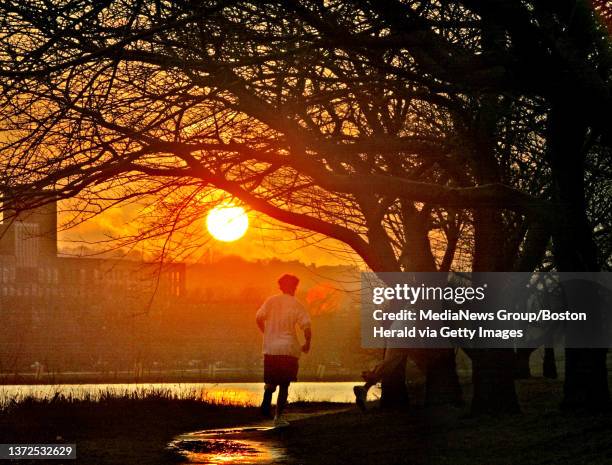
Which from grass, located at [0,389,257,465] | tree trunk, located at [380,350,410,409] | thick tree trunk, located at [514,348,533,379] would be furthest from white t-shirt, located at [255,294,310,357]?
thick tree trunk, located at [514,348,533,379]

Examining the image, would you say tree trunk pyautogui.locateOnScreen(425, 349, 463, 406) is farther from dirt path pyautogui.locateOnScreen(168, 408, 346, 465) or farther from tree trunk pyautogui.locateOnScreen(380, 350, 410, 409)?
dirt path pyautogui.locateOnScreen(168, 408, 346, 465)

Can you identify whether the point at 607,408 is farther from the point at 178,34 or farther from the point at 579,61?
the point at 178,34

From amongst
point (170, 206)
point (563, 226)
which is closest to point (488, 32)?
point (563, 226)

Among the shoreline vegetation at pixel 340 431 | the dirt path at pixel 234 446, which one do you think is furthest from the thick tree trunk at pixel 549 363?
the dirt path at pixel 234 446

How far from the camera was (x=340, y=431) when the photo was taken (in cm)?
1395

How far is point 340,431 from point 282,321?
1601 millimetres

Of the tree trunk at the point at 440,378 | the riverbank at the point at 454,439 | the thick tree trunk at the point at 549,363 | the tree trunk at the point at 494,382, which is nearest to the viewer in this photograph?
the riverbank at the point at 454,439

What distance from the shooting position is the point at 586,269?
12.9 metres

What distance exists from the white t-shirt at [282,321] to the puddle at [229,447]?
43.0 inches

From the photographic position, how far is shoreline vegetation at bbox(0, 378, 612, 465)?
34.0 feet

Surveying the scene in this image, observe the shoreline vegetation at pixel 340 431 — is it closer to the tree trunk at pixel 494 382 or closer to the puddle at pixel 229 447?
the puddle at pixel 229 447

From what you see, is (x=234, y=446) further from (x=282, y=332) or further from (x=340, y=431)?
(x=282, y=332)

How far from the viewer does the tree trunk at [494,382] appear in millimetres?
14516

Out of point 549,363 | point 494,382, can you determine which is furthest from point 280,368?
point 549,363
